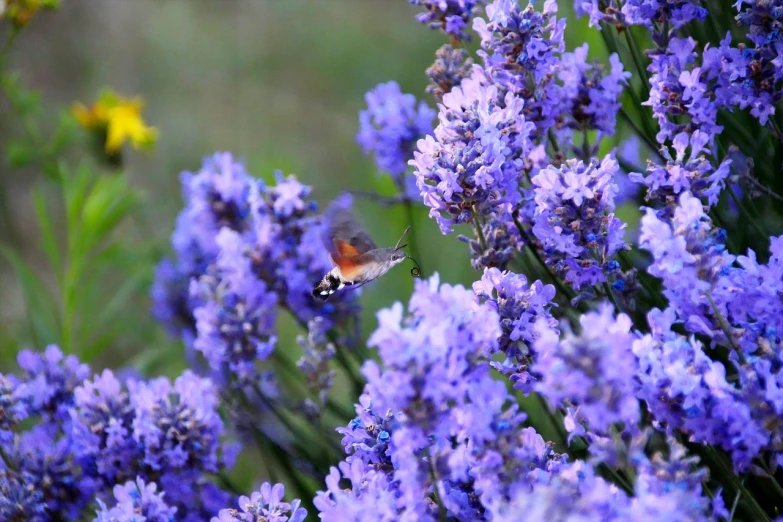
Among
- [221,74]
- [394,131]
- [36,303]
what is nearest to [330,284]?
[394,131]

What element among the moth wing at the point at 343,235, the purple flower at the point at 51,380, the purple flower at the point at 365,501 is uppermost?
the purple flower at the point at 51,380

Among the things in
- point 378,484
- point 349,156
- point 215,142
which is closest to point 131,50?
point 215,142

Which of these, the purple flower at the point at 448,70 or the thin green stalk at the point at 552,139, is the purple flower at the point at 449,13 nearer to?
the purple flower at the point at 448,70

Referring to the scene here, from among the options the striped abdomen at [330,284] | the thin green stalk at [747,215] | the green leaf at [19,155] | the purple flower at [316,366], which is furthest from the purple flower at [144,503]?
the green leaf at [19,155]

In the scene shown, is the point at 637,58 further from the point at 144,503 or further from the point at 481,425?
the point at 144,503

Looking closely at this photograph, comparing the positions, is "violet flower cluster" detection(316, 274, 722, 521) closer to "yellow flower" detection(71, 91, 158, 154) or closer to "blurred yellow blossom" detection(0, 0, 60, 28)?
"blurred yellow blossom" detection(0, 0, 60, 28)

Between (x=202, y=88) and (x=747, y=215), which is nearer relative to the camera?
(x=747, y=215)

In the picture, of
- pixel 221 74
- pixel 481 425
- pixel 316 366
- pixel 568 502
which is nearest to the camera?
pixel 568 502
